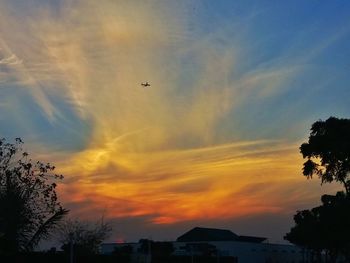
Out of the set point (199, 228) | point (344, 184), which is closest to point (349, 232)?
point (344, 184)

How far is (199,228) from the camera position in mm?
122875

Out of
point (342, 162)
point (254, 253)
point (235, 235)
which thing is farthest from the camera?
point (235, 235)

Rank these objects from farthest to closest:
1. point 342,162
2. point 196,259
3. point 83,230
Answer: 1. point 83,230
2. point 196,259
3. point 342,162

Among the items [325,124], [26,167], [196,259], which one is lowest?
[196,259]

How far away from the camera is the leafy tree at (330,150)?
46.8 m

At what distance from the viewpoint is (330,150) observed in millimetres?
47438

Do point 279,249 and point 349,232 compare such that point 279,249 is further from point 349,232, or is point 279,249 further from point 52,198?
point 52,198

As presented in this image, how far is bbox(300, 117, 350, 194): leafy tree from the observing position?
46.8m

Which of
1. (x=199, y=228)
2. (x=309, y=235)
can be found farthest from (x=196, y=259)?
(x=199, y=228)

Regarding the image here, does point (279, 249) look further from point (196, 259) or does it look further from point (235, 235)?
point (196, 259)

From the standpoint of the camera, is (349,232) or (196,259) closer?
(349,232)

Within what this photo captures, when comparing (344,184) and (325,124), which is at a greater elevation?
(325,124)

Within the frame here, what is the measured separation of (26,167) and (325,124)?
88.6 feet

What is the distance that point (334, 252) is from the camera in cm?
6819
